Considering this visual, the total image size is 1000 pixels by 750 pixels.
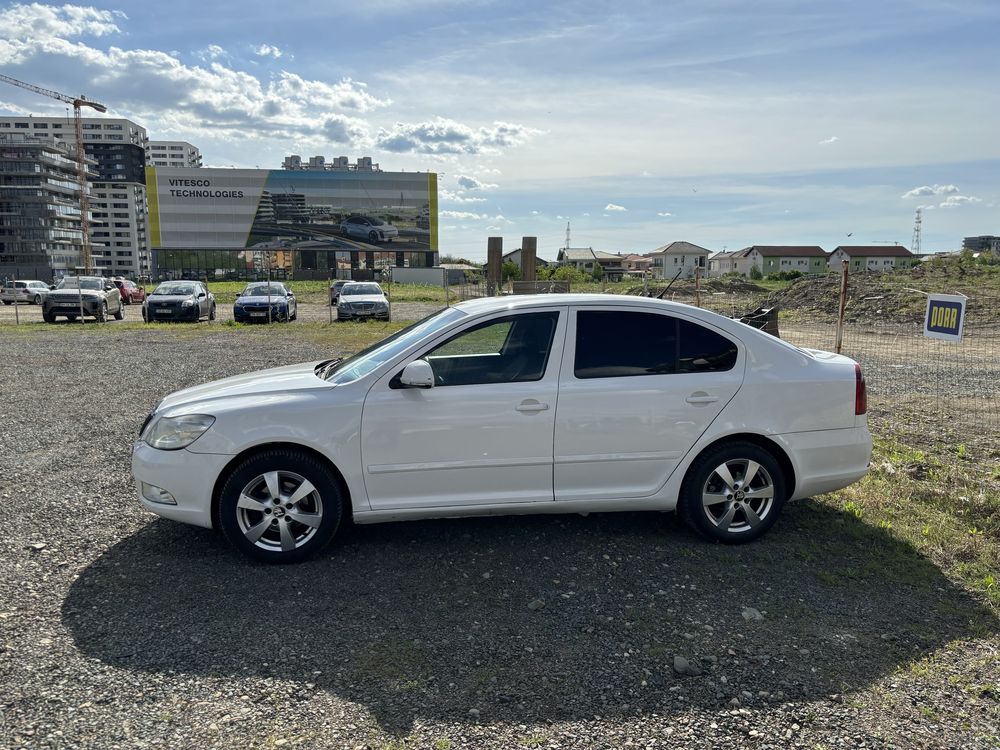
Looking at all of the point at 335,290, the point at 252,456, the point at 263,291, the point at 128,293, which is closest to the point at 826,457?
the point at 252,456

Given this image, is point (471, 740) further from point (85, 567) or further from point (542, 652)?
point (85, 567)

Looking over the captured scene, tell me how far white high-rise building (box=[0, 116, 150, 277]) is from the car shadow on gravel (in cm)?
14892

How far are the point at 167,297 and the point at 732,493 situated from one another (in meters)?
23.4

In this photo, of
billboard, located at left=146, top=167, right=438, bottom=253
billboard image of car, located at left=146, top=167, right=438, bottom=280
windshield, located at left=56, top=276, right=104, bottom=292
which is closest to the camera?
windshield, located at left=56, top=276, right=104, bottom=292

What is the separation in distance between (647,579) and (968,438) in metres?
5.16

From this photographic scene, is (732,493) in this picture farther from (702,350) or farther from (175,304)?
(175,304)

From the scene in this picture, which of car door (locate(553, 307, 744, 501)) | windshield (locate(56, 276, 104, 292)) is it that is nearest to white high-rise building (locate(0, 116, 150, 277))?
windshield (locate(56, 276, 104, 292))

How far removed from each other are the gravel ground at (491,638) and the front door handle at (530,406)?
0.94m

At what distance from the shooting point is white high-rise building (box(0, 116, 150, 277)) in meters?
147

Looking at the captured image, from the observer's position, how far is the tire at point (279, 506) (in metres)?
4.40

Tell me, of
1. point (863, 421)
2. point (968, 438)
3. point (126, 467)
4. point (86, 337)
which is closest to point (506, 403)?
point (863, 421)

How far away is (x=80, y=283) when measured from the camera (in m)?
25.5

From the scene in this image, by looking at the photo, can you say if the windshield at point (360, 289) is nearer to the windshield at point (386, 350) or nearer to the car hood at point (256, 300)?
the car hood at point (256, 300)

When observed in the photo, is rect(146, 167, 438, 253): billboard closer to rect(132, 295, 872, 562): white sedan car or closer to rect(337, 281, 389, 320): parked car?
rect(337, 281, 389, 320): parked car
